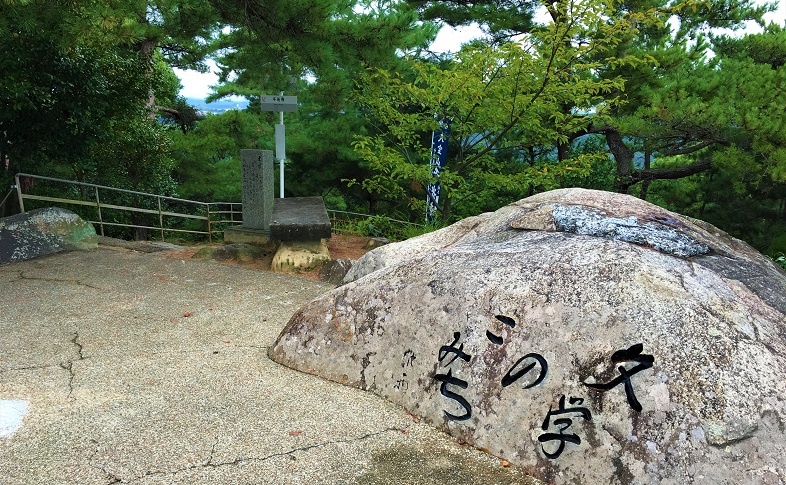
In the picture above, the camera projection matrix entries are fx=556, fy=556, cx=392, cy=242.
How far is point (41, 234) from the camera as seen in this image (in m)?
6.74

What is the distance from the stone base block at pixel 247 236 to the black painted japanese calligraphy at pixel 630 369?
560 cm

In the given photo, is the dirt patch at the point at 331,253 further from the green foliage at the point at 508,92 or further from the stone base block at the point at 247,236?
the green foliage at the point at 508,92

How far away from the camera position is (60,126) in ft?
25.1

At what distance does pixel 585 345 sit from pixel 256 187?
230 inches

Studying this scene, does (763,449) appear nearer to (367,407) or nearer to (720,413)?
(720,413)

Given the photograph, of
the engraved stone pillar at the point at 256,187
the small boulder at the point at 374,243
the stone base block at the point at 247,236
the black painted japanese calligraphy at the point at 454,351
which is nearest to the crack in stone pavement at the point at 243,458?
the black painted japanese calligraphy at the point at 454,351

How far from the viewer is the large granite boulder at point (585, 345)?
2279 millimetres

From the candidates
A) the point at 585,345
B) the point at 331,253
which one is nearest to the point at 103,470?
the point at 585,345

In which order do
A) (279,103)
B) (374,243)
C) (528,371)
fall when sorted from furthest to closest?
(279,103)
(374,243)
(528,371)

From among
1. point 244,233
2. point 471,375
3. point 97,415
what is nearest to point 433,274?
point 471,375

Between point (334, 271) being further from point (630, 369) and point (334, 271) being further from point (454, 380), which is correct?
point (630, 369)

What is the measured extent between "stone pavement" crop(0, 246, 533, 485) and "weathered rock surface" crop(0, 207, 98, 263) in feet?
5.87

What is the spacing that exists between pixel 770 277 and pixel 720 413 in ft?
3.65

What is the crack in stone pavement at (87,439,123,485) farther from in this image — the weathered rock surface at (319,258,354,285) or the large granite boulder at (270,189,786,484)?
the weathered rock surface at (319,258,354,285)
